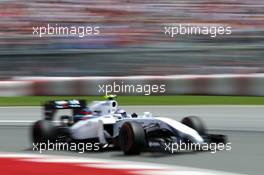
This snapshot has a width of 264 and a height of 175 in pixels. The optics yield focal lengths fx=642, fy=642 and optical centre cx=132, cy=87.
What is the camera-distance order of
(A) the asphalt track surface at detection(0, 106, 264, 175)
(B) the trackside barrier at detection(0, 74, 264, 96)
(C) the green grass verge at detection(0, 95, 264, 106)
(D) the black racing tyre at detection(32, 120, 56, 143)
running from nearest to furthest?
1. (A) the asphalt track surface at detection(0, 106, 264, 175)
2. (D) the black racing tyre at detection(32, 120, 56, 143)
3. (C) the green grass verge at detection(0, 95, 264, 106)
4. (B) the trackside barrier at detection(0, 74, 264, 96)

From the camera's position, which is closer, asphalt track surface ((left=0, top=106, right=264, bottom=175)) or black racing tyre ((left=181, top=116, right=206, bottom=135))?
asphalt track surface ((left=0, top=106, right=264, bottom=175))

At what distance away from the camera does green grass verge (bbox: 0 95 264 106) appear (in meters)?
13.1

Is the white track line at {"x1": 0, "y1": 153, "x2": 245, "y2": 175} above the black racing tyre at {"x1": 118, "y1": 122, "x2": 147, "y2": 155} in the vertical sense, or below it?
below

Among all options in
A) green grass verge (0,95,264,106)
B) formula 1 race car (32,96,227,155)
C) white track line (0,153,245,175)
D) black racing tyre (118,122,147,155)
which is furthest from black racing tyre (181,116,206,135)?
green grass verge (0,95,264,106)

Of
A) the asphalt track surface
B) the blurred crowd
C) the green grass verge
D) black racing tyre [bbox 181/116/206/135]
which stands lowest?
the asphalt track surface

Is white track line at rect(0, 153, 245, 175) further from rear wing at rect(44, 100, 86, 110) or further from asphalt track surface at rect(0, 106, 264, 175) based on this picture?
rear wing at rect(44, 100, 86, 110)

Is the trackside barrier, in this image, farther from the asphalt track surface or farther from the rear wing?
the rear wing

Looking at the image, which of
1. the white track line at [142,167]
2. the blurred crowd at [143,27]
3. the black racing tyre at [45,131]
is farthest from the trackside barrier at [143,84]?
the white track line at [142,167]

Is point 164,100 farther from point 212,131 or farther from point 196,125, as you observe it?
point 196,125

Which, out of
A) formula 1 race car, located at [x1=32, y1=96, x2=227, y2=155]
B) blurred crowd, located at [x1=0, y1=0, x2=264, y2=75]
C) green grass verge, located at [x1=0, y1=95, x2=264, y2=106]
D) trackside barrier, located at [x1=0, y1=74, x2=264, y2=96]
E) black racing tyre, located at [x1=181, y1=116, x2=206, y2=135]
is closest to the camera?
formula 1 race car, located at [x1=32, y1=96, x2=227, y2=155]

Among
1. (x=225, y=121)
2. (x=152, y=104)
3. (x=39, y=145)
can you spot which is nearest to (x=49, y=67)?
(x=152, y=104)

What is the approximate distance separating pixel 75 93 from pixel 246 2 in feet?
16.1

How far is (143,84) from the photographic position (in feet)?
48.1

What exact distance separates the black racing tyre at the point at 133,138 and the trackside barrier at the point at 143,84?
735 cm
